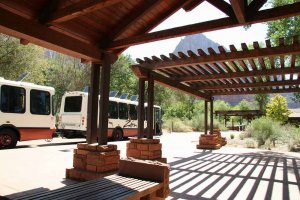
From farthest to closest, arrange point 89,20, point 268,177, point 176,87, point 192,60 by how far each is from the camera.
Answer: point 176,87 → point 192,60 → point 268,177 → point 89,20

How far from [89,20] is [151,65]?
2723 millimetres

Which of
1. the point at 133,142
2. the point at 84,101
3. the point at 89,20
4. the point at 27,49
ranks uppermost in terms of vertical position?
the point at 27,49

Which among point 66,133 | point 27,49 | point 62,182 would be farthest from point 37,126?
point 27,49

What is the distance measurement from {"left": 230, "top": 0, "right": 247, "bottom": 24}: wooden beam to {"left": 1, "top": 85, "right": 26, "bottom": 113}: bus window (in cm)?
927

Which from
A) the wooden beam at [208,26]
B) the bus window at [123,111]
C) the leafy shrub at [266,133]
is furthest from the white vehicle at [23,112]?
the leafy shrub at [266,133]

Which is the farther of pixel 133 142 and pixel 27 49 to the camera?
pixel 27 49

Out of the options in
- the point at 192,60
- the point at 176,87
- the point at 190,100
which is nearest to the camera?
the point at 192,60

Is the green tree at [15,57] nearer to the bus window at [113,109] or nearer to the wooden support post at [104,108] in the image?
the bus window at [113,109]

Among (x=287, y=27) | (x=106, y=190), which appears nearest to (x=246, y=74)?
(x=287, y=27)

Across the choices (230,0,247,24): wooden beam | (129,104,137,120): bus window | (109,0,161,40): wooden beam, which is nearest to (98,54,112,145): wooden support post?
(109,0,161,40): wooden beam

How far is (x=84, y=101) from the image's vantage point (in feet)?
48.7

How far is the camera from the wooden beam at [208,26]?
4322 millimetres

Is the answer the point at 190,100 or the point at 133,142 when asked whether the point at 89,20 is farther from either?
the point at 190,100

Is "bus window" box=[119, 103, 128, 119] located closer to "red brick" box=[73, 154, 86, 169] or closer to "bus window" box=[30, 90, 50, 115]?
"bus window" box=[30, 90, 50, 115]
